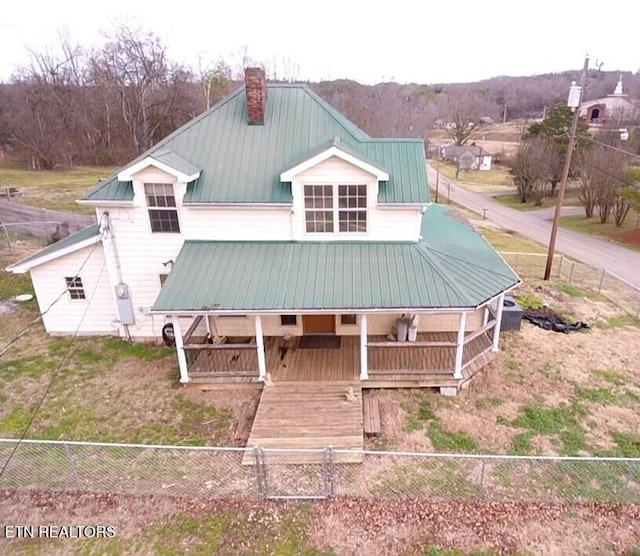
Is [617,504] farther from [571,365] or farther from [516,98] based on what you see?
[516,98]

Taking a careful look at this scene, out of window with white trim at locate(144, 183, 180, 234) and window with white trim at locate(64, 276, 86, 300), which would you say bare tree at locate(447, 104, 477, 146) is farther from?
window with white trim at locate(64, 276, 86, 300)

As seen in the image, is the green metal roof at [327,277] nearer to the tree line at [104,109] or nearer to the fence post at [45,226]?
the fence post at [45,226]

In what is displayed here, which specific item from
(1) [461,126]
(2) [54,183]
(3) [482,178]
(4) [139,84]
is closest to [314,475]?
(2) [54,183]

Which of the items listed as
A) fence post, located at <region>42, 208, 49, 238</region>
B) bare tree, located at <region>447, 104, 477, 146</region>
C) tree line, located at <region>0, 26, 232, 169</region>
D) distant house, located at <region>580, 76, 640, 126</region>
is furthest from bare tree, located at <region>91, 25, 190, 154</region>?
distant house, located at <region>580, 76, 640, 126</region>

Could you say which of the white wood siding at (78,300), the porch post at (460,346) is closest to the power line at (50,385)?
the white wood siding at (78,300)

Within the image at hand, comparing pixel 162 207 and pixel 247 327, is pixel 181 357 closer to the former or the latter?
pixel 247 327
